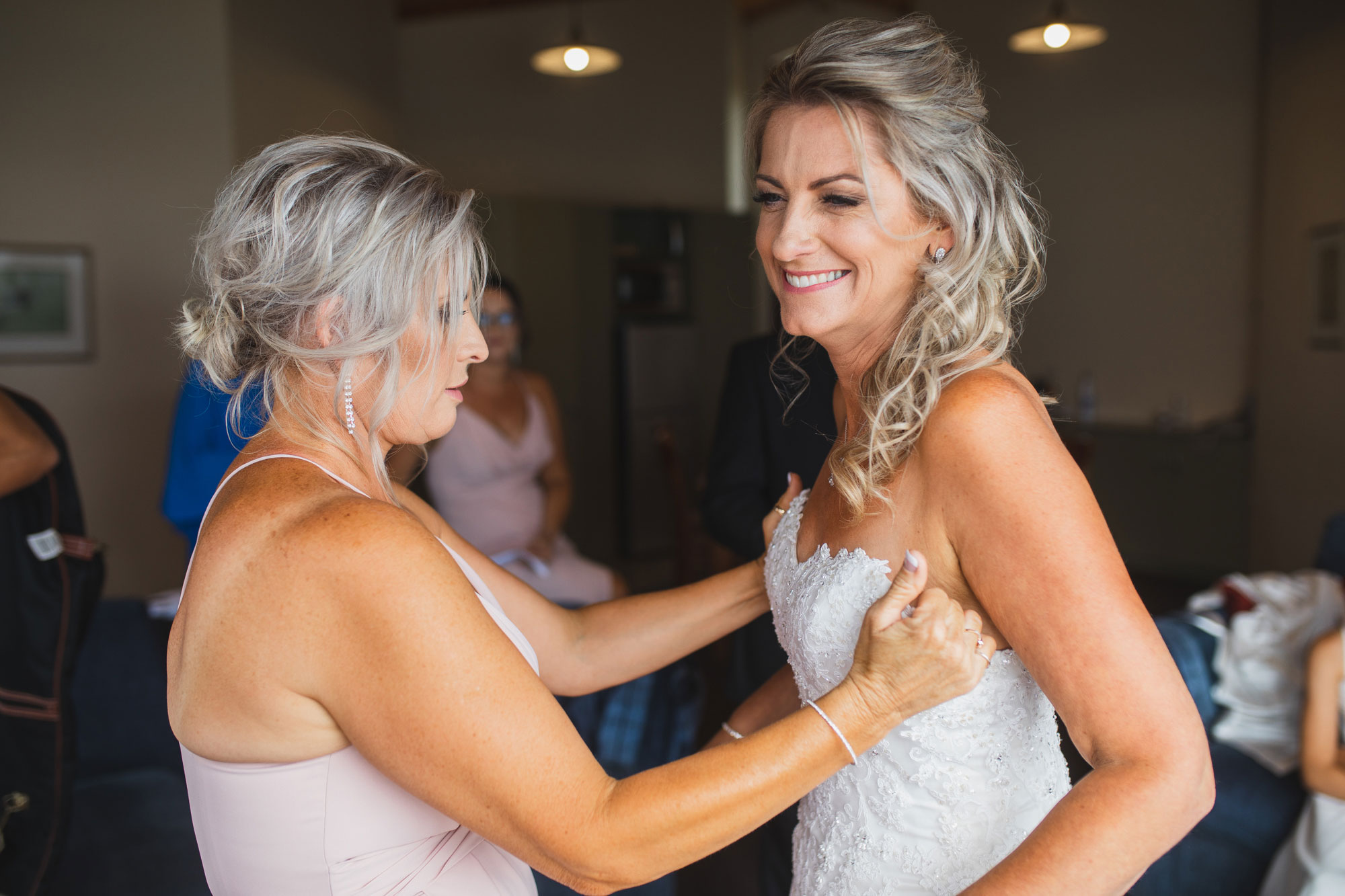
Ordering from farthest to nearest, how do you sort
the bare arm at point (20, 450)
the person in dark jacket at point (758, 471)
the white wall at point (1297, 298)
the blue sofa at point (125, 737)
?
the white wall at point (1297, 298) < the blue sofa at point (125, 737) < the person in dark jacket at point (758, 471) < the bare arm at point (20, 450)

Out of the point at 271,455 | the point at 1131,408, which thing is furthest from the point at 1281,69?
the point at 271,455

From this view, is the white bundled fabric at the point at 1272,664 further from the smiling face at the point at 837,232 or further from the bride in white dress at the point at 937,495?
the smiling face at the point at 837,232

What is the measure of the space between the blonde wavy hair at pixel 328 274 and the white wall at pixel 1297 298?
18.3 feet

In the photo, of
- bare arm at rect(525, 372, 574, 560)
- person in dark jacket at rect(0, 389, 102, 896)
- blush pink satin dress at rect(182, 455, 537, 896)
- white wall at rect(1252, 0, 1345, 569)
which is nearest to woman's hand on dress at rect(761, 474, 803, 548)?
blush pink satin dress at rect(182, 455, 537, 896)

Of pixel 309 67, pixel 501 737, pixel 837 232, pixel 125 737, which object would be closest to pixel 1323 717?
pixel 837 232

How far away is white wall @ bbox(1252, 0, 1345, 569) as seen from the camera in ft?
17.3

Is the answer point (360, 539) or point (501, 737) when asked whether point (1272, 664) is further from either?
point (360, 539)

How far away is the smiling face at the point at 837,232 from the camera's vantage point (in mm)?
1327

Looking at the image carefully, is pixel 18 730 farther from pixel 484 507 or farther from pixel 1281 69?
pixel 1281 69

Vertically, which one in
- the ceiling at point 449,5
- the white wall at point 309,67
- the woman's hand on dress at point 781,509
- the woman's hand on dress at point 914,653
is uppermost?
the ceiling at point 449,5

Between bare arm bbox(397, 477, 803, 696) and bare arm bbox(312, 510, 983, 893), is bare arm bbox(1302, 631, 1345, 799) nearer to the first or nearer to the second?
bare arm bbox(397, 477, 803, 696)

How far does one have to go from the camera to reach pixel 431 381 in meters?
1.26

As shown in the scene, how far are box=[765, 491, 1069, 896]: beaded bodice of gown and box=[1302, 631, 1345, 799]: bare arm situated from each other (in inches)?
58.0

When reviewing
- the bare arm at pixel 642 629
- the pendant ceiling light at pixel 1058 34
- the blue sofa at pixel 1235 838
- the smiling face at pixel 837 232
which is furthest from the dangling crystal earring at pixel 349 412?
the pendant ceiling light at pixel 1058 34
